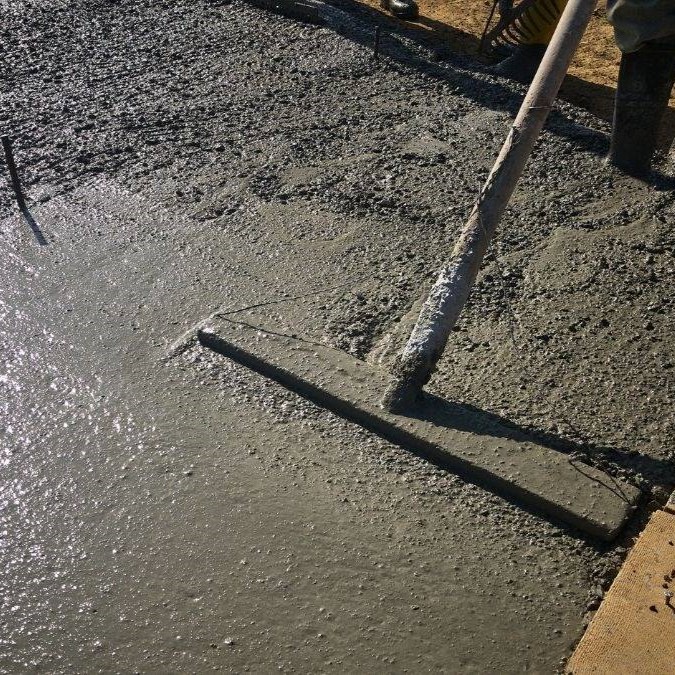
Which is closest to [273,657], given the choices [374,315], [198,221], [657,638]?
[657,638]

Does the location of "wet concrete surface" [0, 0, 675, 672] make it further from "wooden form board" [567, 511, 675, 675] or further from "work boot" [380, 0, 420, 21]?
"work boot" [380, 0, 420, 21]

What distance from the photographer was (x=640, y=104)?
4.71 m

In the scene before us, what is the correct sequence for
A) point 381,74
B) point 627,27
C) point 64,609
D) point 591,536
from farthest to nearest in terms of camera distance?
point 381,74, point 627,27, point 591,536, point 64,609

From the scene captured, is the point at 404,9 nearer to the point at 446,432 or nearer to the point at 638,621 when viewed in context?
the point at 446,432

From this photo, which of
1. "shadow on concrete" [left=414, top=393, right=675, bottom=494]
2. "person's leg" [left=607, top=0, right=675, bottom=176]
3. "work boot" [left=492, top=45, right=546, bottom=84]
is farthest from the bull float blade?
"work boot" [left=492, top=45, right=546, bottom=84]

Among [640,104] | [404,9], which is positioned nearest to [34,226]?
[640,104]

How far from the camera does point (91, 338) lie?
3.65 m

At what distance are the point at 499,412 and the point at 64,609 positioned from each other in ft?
5.49

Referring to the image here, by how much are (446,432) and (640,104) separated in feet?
8.61

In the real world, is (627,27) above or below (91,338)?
above

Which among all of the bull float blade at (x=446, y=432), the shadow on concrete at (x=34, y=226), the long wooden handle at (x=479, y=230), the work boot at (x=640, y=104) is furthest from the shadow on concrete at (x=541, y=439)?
the work boot at (x=640, y=104)

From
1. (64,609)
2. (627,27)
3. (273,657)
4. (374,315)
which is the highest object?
(627,27)

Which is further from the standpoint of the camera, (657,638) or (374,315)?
(374,315)

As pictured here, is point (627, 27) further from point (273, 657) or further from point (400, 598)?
point (273, 657)
